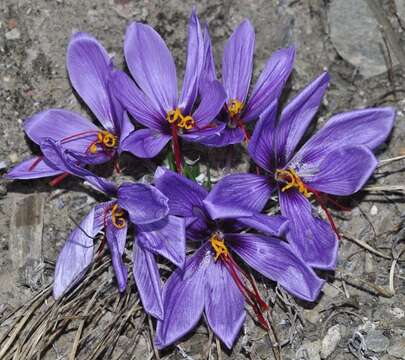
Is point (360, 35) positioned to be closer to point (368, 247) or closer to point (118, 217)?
point (368, 247)

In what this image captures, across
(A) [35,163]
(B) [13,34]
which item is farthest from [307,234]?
(B) [13,34]

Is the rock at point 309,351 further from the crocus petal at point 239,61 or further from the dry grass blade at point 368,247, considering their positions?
the crocus petal at point 239,61

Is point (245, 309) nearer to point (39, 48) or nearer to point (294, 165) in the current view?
point (294, 165)

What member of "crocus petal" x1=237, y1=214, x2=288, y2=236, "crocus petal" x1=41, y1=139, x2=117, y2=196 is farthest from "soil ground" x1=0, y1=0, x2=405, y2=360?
"crocus petal" x1=237, y1=214, x2=288, y2=236

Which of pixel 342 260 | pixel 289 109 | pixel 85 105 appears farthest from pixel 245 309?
pixel 85 105

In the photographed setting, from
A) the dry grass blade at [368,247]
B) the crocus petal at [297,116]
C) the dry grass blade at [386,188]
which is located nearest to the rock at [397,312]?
the dry grass blade at [368,247]

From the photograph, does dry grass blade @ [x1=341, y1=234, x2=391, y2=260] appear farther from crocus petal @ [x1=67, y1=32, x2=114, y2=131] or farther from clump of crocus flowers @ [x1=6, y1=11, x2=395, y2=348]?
crocus petal @ [x1=67, y1=32, x2=114, y2=131]
